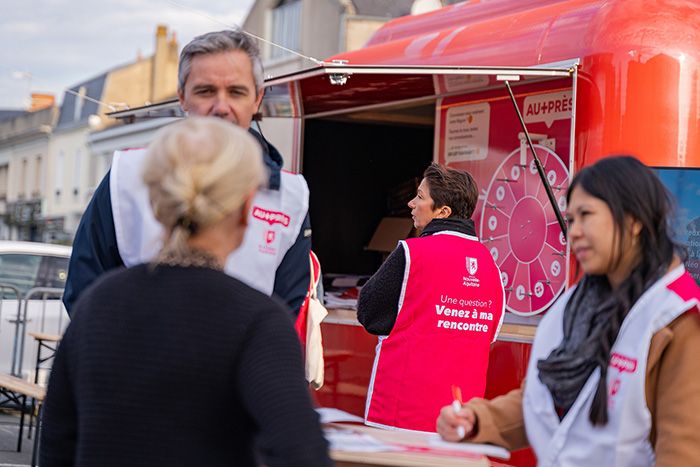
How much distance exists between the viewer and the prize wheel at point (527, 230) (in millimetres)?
6863

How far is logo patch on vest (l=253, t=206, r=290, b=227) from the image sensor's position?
3219 millimetres

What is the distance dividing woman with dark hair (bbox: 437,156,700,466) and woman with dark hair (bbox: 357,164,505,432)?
2.54 m

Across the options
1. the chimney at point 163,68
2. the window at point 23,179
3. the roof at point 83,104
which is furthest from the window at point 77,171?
the window at point 23,179

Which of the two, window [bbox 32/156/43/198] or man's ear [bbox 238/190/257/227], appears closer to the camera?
man's ear [bbox 238/190/257/227]

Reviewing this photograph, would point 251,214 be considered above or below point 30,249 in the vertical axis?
above

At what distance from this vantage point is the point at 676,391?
2.91 m

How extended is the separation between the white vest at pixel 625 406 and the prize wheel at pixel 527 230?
12.0 ft

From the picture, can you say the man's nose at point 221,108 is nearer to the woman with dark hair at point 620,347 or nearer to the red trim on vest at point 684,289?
the woman with dark hair at point 620,347

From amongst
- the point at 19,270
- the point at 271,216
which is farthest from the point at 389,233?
the point at 271,216

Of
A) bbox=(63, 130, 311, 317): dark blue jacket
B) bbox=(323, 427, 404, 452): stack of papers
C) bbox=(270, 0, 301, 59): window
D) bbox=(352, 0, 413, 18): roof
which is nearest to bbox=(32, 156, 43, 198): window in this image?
bbox=(270, 0, 301, 59): window

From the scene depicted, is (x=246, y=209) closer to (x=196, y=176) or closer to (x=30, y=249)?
(x=196, y=176)

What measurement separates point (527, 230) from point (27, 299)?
6327mm

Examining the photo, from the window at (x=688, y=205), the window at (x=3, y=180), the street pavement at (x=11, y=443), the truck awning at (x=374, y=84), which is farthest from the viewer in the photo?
the window at (x=3, y=180)

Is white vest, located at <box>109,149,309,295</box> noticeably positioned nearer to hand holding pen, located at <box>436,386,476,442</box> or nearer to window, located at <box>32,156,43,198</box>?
hand holding pen, located at <box>436,386,476,442</box>
